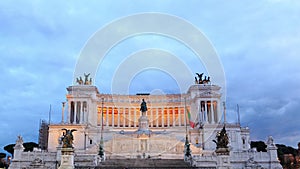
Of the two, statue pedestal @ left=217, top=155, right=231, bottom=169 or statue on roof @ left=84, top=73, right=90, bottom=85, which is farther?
statue on roof @ left=84, top=73, right=90, bottom=85

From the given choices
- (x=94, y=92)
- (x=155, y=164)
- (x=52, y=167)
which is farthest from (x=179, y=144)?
(x=94, y=92)

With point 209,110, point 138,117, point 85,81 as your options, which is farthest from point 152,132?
point 85,81

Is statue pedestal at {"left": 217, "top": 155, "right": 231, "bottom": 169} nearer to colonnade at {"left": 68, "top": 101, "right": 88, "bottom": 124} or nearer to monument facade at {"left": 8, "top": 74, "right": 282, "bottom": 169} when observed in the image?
monument facade at {"left": 8, "top": 74, "right": 282, "bottom": 169}

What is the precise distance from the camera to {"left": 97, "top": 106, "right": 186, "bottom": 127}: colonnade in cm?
8081

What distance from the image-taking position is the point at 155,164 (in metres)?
38.7

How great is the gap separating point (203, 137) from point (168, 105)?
18.6 metres

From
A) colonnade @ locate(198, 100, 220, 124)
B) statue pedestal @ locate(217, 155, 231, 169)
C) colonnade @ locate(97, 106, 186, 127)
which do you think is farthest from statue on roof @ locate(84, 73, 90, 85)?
statue pedestal @ locate(217, 155, 231, 169)

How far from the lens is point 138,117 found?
8250 centimetres

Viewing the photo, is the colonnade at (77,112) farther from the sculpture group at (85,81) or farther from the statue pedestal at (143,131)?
the statue pedestal at (143,131)

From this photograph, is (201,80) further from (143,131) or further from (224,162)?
(224,162)

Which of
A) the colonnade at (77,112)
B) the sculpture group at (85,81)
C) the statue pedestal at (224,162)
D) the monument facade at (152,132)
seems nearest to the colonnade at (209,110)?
the monument facade at (152,132)

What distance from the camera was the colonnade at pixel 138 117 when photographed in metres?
80.8

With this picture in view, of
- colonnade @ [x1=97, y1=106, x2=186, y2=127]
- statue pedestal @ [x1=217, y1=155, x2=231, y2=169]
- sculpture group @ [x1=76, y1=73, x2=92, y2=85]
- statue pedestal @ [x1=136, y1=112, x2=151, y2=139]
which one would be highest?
sculpture group @ [x1=76, y1=73, x2=92, y2=85]

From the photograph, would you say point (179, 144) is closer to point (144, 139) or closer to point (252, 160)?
point (144, 139)
